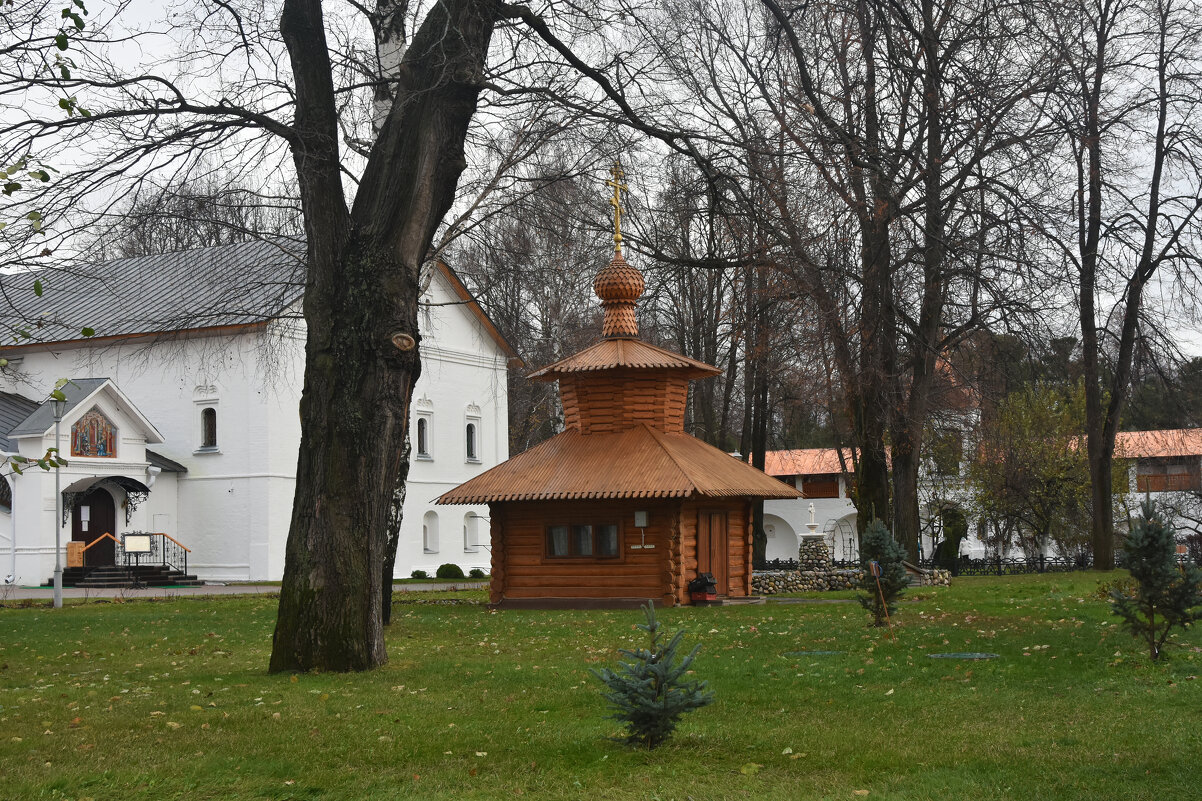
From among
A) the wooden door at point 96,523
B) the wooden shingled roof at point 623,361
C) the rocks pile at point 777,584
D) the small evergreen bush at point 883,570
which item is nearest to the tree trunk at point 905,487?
the rocks pile at point 777,584

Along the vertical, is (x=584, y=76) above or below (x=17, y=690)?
above

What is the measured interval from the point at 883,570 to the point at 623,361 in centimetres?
1104

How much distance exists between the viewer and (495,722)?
929 centimetres

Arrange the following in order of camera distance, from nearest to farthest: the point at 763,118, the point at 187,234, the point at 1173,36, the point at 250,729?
the point at 250,729 < the point at 187,234 < the point at 763,118 < the point at 1173,36

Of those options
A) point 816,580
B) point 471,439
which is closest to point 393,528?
point 816,580

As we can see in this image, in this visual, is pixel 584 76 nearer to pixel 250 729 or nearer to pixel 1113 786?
pixel 250 729

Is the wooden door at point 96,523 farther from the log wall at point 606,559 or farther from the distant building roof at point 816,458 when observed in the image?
the distant building roof at point 816,458

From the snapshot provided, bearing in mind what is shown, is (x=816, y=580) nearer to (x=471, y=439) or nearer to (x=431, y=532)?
(x=431, y=532)

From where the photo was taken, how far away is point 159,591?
34.6 metres

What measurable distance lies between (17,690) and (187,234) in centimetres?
652

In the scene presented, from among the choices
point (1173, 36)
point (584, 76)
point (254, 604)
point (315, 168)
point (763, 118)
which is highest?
point (1173, 36)

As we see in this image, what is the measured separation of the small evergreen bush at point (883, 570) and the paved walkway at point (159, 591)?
1915cm

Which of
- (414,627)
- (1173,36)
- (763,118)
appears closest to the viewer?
(414,627)

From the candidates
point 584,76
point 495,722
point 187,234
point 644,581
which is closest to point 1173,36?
point 644,581
